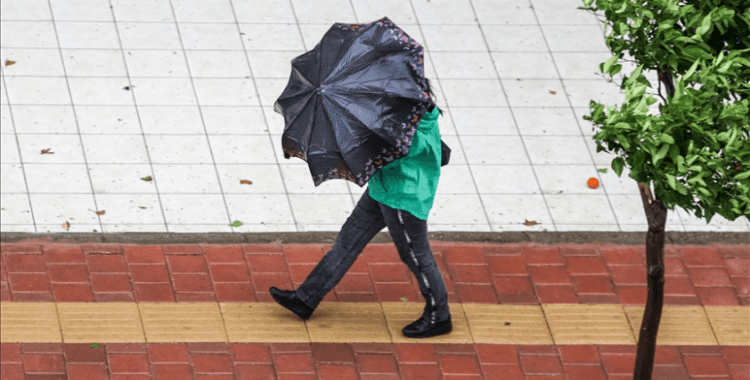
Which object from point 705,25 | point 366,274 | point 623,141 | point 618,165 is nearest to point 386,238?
point 366,274

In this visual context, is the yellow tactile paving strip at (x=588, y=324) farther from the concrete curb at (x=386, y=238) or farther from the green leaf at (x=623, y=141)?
the green leaf at (x=623, y=141)

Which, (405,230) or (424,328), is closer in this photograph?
(405,230)

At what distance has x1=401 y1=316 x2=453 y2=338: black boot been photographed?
5.93 m

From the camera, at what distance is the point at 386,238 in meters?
6.77

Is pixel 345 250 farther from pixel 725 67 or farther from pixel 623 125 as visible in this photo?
pixel 725 67

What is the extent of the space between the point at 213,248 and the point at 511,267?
211 cm

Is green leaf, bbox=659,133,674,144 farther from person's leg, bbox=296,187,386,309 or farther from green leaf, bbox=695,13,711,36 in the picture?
person's leg, bbox=296,187,386,309

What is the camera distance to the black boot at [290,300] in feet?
19.5

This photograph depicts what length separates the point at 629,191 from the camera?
7.55 metres

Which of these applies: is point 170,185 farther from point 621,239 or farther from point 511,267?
point 621,239

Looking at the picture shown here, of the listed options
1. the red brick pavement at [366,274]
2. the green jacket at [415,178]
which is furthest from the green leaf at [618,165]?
the red brick pavement at [366,274]

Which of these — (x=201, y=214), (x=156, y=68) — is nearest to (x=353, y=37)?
(x=201, y=214)

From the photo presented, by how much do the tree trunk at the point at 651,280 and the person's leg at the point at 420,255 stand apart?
1222 mm

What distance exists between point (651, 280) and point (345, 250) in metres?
1.85
